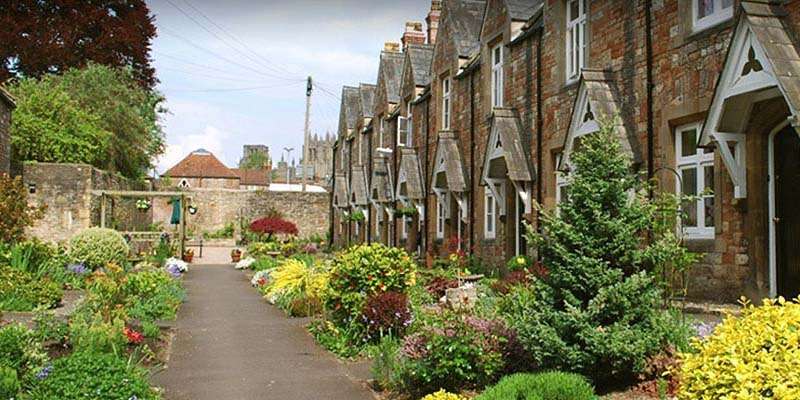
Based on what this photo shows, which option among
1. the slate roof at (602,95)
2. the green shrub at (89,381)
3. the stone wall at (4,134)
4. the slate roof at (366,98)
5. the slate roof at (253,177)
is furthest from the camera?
the slate roof at (253,177)

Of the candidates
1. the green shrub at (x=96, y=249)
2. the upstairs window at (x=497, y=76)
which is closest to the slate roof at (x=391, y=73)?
the upstairs window at (x=497, y=76)

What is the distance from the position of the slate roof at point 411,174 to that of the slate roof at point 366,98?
34.2 feet

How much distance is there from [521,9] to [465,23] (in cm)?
459

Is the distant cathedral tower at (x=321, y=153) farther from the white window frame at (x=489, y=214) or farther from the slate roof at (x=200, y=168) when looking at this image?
the white window frame at (x=489, y=214)

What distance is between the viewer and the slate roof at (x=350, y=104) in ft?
128

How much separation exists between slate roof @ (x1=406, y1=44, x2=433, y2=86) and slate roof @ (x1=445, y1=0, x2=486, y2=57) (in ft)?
12.2

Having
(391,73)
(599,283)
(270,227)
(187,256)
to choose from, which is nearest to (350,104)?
(270,227)

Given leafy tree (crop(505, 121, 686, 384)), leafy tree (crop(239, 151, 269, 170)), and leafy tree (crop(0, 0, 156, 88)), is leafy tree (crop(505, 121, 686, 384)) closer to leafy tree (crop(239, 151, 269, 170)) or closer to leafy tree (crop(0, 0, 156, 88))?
leafy tree (crop(0, 0, 156, 88))

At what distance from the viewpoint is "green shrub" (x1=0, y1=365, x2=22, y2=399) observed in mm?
6453

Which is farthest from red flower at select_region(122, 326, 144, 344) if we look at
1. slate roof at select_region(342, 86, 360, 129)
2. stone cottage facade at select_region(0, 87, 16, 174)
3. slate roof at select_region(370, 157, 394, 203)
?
slate roof at select_region(342, 86, 360, 129)

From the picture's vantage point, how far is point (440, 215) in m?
22.9

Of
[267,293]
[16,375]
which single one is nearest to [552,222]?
[16,375]

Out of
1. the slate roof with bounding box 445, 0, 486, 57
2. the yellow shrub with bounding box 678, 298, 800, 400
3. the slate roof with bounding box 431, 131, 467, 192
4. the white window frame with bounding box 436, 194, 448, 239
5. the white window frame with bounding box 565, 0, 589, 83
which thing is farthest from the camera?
the white window frame with bounding box 436, 194, 448, 239

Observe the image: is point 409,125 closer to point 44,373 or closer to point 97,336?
point 97,336
